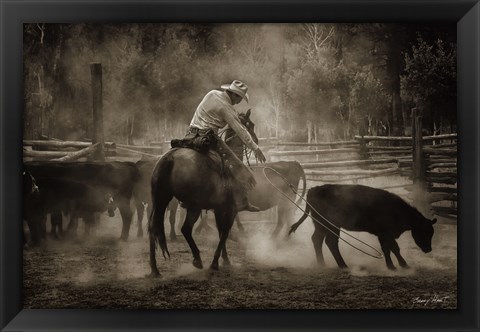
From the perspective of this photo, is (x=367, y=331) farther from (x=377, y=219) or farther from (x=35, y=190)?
(x=35, y=190)

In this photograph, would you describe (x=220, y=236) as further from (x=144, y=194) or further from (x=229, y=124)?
(x=229, y=124)

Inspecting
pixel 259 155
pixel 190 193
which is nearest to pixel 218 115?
pixel 259 155

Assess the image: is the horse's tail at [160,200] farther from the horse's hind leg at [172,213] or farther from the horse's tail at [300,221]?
the horse's tail at [300,221]

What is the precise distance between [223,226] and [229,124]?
2.45 feet

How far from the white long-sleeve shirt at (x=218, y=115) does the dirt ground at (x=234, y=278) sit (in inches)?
30.5

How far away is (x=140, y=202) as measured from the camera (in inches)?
152

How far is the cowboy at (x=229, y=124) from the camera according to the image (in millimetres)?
3842

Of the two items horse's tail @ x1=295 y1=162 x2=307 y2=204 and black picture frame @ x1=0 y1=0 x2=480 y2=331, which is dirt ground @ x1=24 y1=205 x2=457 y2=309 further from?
horse's tail @ x1=295 y1=162 x2=307 y2=204

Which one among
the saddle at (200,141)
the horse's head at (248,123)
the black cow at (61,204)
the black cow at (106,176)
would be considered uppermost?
the horse's head at (248,123)

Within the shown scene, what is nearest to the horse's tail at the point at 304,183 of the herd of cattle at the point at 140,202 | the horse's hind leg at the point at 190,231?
the herd of cattle at the point at 140,202

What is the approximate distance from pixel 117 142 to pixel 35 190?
693 mm

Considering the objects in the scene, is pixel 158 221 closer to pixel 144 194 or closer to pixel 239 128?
pixel 144 194
